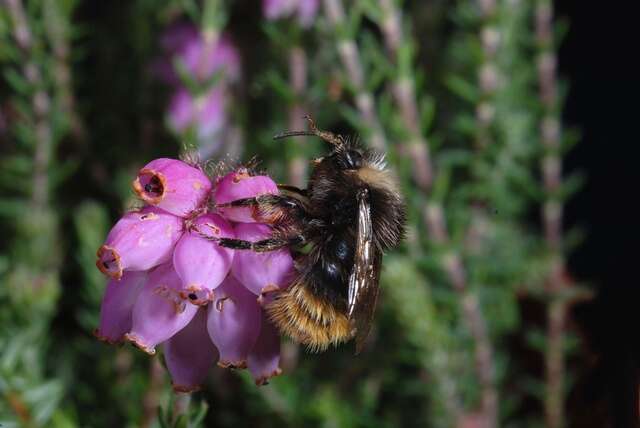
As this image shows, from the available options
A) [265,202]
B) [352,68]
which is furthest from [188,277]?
[352,68]

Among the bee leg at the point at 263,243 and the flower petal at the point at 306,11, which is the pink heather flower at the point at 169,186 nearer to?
the bee leg at the point at 263,243

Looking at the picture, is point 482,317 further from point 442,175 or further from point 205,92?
point 205,92

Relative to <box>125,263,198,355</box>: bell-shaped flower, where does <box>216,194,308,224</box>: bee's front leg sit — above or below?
above

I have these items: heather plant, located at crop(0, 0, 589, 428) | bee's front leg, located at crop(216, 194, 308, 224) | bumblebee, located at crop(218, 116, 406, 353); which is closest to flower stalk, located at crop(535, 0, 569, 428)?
heather plant, located at crop(0, 0, 589, 428)

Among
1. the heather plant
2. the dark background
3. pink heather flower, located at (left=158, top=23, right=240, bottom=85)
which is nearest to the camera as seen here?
the heather plant

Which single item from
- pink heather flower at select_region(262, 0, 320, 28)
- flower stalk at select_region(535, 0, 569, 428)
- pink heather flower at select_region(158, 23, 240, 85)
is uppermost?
pink heather flower at select_region(262, 0, 320, 28)

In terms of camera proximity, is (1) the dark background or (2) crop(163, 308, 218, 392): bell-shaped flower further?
(1) the dark background

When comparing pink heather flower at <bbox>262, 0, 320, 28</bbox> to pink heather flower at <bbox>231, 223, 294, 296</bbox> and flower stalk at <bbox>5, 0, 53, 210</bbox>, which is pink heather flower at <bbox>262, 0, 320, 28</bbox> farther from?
pink heather flower at <bbox>231, 223, 294, 296</bbox>
